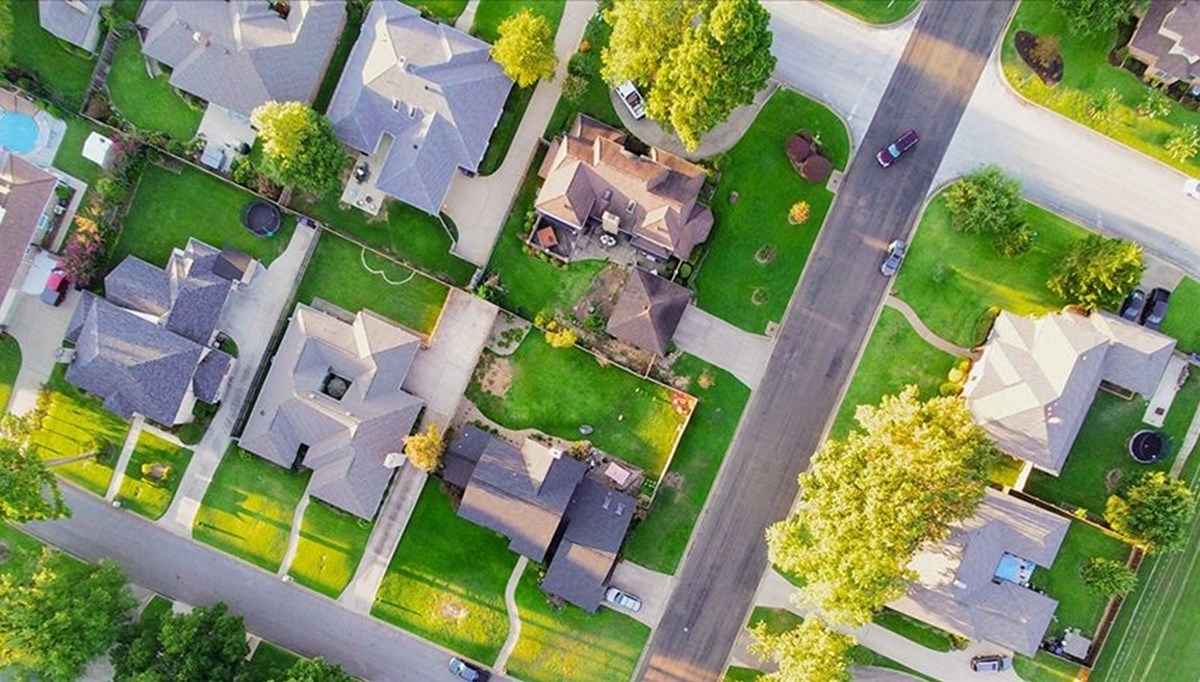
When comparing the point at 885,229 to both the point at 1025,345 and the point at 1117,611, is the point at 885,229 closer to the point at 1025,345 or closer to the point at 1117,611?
the point at 1025,345

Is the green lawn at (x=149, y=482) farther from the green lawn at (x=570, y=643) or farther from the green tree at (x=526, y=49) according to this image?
the green tree at (x=526, y=49)

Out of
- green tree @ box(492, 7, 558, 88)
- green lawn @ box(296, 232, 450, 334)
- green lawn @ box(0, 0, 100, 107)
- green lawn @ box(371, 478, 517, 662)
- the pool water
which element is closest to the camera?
green tree @ box(492, 7, 558, 88)

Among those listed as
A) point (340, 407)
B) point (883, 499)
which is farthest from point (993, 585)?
point (340, 407)

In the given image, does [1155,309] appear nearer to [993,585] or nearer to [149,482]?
[993,585]

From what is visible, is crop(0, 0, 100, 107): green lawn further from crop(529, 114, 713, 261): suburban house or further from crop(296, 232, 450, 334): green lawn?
crop(529, 114, 713, 261): suburban house

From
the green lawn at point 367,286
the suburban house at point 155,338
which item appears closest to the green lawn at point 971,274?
the green lawn at point 367,286

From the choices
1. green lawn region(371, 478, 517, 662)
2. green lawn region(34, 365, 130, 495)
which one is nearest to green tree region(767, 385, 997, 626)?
green lawn region(371, 478, 517, 662)

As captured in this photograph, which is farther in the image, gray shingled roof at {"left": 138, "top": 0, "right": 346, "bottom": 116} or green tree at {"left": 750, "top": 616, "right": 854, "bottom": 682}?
gray shingled roof at {"left": 138, "top": 0, "right": 346, "bottom": 116}
